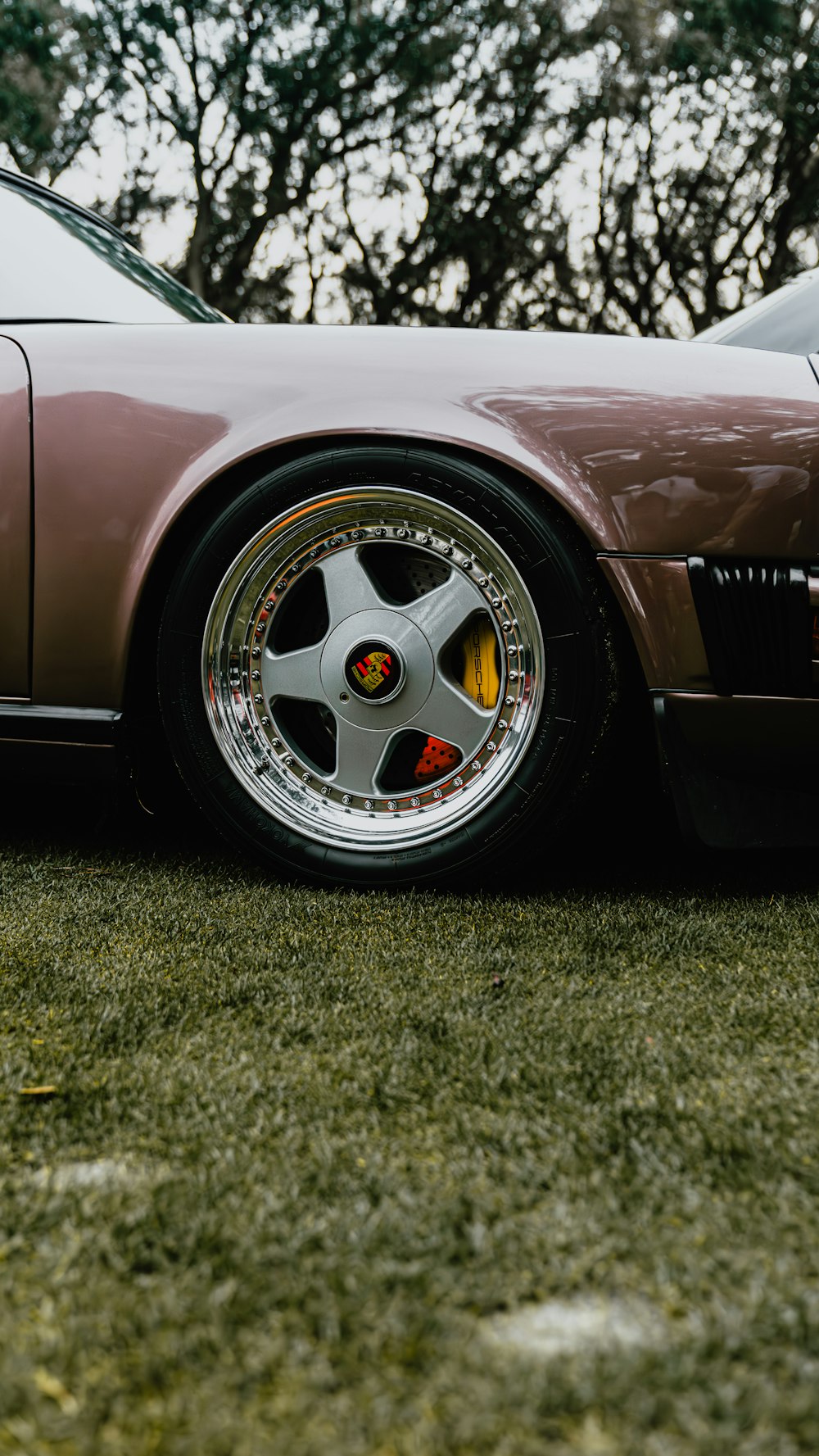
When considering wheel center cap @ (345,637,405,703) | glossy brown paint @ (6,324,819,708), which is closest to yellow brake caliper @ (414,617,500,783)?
wheel center cap @ (345,637,405,703)

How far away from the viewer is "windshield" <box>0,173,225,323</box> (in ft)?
7.16

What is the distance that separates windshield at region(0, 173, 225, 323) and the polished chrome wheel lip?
2.34 feet

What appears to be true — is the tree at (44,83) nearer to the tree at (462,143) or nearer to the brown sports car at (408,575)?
the tree at (462,143)

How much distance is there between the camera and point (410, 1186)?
3.08 ft

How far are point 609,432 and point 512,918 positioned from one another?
0.83m

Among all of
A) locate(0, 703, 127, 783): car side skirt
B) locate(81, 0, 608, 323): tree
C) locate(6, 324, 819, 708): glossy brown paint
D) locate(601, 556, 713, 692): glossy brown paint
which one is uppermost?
locate(81, 0, 608, 323): tree

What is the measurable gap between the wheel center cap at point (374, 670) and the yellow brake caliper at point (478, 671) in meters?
0.12

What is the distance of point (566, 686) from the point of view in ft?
5.93

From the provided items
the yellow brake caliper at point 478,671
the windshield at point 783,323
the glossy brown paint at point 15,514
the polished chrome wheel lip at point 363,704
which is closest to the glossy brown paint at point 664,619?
the polished chrome wheel lip at point 363,704

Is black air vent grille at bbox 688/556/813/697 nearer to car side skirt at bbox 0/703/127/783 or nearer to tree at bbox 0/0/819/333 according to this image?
car side skirt at bbox 0/703/127/783

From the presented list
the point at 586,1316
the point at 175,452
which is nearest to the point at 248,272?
the point at 175,452

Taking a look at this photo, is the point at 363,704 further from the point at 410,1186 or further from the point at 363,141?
the point at 363,141

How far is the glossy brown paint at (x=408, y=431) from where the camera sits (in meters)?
1.73

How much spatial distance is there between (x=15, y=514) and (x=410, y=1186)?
1.51 m
